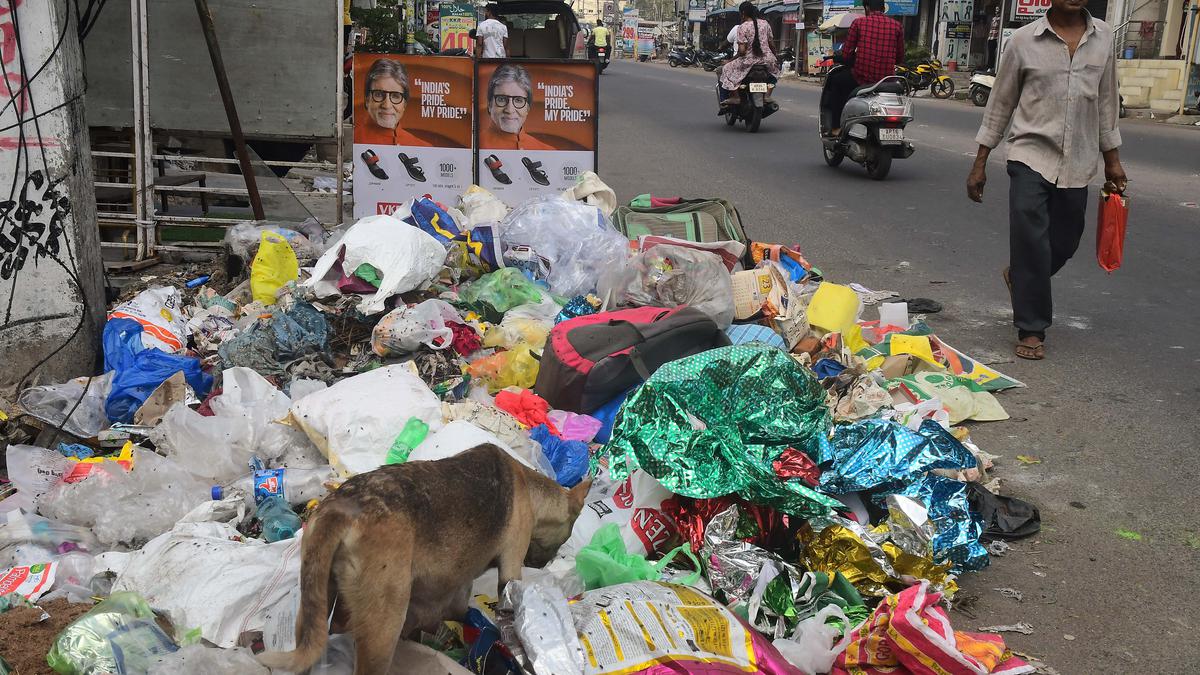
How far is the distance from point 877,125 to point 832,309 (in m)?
6.19

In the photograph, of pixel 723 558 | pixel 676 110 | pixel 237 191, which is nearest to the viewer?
pixel 723 558

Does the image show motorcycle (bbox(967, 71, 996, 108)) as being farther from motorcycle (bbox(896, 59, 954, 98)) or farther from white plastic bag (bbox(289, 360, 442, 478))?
white plastic bag (bbox(289, 360, 442, 478))

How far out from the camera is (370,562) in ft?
7.17

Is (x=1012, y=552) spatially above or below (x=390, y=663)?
below

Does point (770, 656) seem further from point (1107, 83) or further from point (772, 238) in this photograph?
point (772, 238)

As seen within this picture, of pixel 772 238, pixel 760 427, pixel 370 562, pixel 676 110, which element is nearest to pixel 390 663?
pixel 370 562

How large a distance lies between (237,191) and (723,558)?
5297mm

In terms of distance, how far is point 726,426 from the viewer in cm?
344

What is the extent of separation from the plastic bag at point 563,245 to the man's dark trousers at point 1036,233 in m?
2.02

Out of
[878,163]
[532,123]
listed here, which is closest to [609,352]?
[532,123]

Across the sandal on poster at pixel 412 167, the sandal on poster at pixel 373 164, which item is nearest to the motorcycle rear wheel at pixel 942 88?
the sandal on poster at pixel 412 167

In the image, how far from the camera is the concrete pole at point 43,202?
4445 mm

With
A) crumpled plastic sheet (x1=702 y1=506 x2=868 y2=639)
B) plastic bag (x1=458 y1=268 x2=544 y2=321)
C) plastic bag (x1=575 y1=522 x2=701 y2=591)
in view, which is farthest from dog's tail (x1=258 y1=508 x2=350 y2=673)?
plastic bag (x1=458 y1=268 x2=544 y2=321)

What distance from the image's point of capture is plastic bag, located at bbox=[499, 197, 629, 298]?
564cm
